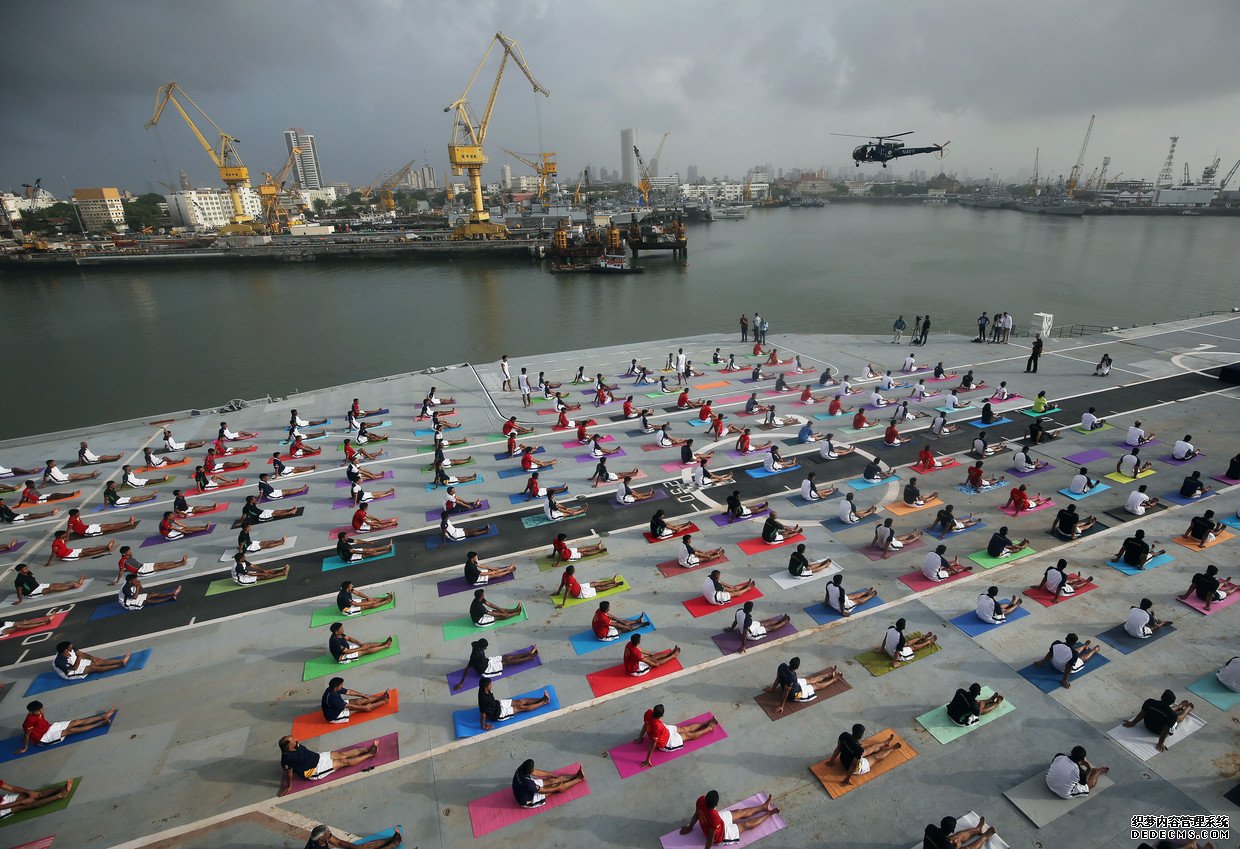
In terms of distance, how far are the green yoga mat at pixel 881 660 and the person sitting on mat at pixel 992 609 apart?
161 centimetres

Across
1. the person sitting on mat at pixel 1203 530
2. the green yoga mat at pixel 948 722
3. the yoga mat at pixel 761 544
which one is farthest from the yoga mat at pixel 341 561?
the person sitting on mat at pixel 1203 530

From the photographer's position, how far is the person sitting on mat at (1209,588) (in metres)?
13.9

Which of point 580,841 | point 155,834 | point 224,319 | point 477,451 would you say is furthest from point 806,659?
point 224,319

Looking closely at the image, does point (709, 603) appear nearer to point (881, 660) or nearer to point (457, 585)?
point (881, 660)

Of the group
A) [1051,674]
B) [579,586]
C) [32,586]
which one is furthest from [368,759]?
[1051,674]

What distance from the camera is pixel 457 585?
16.4 metres

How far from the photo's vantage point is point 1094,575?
15.5 meters

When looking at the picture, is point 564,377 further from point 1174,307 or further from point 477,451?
point 1174,307

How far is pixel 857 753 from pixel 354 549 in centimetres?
1453

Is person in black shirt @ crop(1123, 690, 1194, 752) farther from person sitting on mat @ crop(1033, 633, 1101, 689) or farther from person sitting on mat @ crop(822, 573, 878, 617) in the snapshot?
person sitting on mat @ crop(822, 573, 878, 617)

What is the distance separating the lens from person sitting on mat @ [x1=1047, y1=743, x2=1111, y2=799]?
9.63 meters

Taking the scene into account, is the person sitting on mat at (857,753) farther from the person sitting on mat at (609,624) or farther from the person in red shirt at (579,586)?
the person in red shirt at (579,586)

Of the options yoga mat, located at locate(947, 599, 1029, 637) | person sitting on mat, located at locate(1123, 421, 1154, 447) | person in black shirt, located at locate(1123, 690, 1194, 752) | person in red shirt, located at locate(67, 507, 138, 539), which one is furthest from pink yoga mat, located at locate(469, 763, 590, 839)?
person sitting on mat, located at locate(1123, 421, 1154, 447)

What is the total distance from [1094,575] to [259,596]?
22.9 metres
